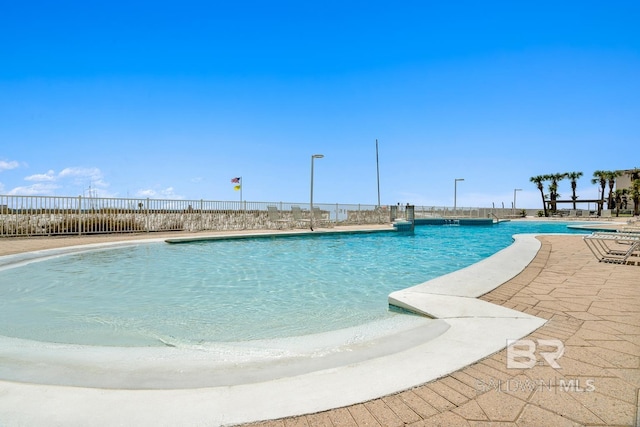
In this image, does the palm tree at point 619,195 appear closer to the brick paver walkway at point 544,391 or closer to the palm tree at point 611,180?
the palm tree at point 611,180

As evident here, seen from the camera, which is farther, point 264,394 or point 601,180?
point 601,180

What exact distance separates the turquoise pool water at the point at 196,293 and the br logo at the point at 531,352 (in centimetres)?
149

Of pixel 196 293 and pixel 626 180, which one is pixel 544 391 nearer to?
pixel 196 293

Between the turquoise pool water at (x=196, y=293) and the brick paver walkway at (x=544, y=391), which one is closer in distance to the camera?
the brick paver walkway at (x=544, y=391)

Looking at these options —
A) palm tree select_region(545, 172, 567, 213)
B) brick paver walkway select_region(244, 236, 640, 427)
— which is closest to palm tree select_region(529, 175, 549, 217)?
palm tree select_region(545, 172, 567, 213)

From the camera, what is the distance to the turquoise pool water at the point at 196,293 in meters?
3.30

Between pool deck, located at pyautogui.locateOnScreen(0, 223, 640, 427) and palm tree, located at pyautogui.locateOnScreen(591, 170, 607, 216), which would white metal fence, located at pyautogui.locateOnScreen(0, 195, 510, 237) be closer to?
pool deck, located at pyautogui.locateOnScreen(0, 223, 640, 427)

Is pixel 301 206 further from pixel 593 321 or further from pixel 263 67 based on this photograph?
pixel 593 321

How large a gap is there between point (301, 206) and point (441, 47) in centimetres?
936

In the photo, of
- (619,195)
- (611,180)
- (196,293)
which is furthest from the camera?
(611,180)

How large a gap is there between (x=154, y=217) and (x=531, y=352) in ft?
45.5

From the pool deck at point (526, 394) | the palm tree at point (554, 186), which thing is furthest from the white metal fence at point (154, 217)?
the palm tree at point (554, 186)

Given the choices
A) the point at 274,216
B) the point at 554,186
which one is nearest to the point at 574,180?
the point at 554,186

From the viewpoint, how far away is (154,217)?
13578 mm
